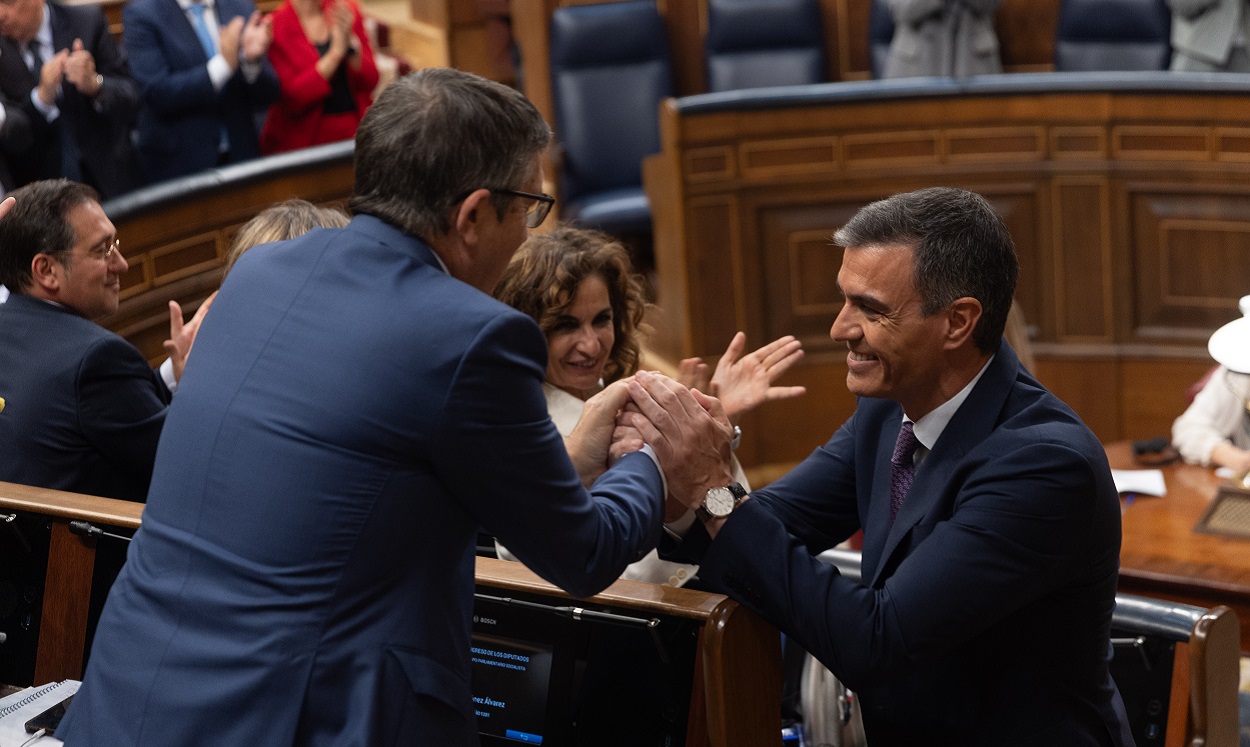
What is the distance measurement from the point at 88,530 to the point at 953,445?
48.0 inches

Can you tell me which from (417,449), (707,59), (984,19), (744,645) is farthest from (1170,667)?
(707,59)

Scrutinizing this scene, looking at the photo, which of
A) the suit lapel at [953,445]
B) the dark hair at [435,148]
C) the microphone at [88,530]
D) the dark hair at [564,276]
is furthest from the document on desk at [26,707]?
the suit lapel at [953,445]

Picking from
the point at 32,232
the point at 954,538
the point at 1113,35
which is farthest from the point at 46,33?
the point at 1113,35

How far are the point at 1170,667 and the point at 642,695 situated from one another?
801 mm

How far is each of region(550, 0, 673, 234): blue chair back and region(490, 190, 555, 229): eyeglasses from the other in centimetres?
464

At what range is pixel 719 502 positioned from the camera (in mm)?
1774

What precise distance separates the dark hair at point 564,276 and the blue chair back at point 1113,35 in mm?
3937

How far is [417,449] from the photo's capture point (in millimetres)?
1410

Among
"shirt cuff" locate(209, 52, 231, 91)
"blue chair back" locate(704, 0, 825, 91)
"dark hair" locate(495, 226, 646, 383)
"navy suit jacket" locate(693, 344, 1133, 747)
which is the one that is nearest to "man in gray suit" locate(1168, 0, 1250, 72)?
"blue chair back" locate(704, 0, 825, 91)

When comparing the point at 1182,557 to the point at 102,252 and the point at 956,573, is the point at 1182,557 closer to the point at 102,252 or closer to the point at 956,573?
the point at 956,573

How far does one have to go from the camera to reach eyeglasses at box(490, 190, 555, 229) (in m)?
1.52

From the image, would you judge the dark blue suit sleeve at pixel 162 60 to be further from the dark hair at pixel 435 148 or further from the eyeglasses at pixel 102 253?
the dark hair at pixel 435 148

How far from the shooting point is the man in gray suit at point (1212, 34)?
5.55m

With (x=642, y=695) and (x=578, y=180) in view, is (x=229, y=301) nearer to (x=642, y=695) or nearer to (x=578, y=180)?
(x=642, y=695)
